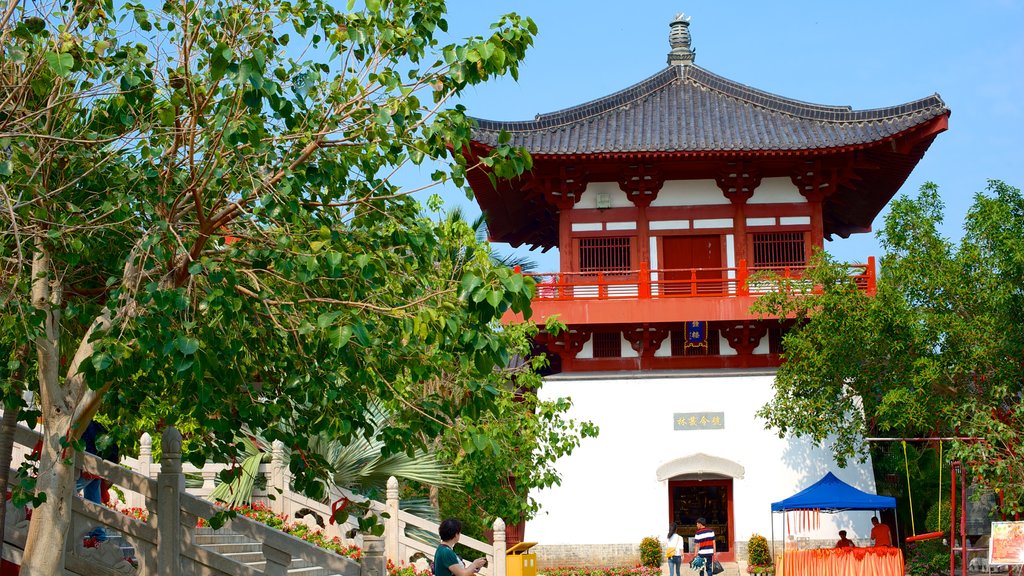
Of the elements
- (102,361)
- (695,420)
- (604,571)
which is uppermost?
(695,420)

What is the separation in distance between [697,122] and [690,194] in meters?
1.88

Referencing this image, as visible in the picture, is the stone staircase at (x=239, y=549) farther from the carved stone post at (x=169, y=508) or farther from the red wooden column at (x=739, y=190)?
the red wooden column at (x=739, y=190)

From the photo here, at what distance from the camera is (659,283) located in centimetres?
2227

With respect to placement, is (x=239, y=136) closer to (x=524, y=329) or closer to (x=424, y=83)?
(x=424, y=83)

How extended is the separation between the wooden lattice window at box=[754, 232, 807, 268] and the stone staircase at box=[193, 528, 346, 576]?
1201cm

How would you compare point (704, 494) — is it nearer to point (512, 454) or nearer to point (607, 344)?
point (607, 344)

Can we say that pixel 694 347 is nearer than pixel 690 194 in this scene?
Yes

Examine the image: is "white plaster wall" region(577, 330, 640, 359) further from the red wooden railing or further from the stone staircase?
the stone staircase

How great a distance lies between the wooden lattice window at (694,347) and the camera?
2275cm

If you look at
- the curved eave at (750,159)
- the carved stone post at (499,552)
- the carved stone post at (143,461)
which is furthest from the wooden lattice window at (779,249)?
the carved stone post at (143,461)

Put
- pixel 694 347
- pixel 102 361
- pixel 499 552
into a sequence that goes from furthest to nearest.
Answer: pixel 694 347
pixel 499 552
pixel 102 361

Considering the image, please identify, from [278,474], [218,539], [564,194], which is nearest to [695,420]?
[564,194]

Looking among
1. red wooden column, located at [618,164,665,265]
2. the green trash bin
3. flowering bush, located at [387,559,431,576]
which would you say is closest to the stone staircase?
flowering bush, located at [387,559,431,576]

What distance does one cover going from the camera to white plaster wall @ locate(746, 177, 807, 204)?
2316 cm
